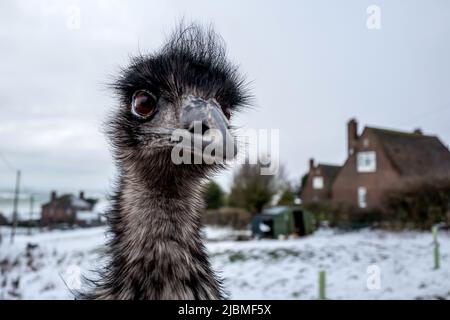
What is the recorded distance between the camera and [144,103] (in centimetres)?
127

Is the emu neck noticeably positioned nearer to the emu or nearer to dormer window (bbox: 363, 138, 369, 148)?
the emu

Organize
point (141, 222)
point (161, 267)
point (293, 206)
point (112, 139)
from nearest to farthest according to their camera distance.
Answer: point (161, 267)
point (141, 222)
point (112, 139)
point (293, 206)

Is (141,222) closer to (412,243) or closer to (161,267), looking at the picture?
(161,267)

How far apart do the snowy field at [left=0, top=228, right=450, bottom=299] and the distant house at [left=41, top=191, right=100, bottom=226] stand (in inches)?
6.1

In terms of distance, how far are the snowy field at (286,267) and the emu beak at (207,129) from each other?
1694 millimetres

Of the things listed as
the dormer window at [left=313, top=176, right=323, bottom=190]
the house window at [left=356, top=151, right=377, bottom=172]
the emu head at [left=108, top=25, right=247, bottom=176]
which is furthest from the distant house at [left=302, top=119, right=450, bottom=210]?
the emu head at [left=108, top=25, right=247, bottom=176]

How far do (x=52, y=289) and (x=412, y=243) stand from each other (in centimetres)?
528

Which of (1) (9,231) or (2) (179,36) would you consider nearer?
(2) (179,36)

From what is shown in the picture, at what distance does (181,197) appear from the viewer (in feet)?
4.46

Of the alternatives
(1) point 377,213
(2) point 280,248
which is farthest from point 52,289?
(1) point 377,213

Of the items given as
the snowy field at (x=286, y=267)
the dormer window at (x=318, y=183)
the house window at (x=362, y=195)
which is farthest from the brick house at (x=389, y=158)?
the dormer window at (x=318, y=183)

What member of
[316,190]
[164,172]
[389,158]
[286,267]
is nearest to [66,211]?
[286,267]

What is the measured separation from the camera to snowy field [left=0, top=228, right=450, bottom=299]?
11.6 feet

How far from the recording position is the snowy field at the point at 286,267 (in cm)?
352
